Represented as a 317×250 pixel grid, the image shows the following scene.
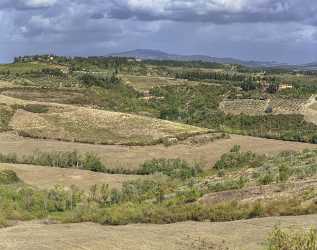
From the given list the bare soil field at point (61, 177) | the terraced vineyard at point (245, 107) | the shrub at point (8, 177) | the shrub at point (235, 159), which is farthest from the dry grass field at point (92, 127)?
the terraced vineyard at point (245, 107)

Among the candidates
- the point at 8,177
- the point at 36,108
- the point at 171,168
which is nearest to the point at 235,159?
the point at 171,168

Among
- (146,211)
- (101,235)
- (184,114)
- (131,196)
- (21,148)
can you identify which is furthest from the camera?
(184,114)

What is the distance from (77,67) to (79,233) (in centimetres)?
15827

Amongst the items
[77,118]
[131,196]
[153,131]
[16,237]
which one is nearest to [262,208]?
[16,237]

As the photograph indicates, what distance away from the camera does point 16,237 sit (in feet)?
66.6

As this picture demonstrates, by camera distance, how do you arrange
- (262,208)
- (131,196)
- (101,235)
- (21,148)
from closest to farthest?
(101,235), (262,208), (131,196), (21,148)

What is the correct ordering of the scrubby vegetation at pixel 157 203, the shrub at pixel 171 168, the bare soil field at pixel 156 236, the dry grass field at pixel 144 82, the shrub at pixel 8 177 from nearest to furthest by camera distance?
the bare soil field at pixel 156 236
the scrubby vegetation at pixel 157 203
the shrub at pixel 8 177
the shrub at pixel 171 168
the dry grass field at pixel 144 82

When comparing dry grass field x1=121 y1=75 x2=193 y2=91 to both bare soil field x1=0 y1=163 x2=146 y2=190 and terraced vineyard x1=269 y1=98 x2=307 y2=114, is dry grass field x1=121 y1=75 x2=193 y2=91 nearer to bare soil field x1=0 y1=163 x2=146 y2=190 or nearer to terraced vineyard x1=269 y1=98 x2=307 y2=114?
terraced vineyard x1=269 y1=98 x2=307 y2=114

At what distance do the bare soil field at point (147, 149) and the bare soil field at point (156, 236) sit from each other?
3520 centimetres

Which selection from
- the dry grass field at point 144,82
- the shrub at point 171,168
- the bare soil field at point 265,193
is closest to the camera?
the bare soil field at point 265,193

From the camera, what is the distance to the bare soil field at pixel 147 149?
60.6m

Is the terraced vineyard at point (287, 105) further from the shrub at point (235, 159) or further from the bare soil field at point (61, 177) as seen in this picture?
the bare soil field at point (61, 177)

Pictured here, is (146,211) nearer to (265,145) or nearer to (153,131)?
(265,145)

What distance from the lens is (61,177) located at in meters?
47.0
